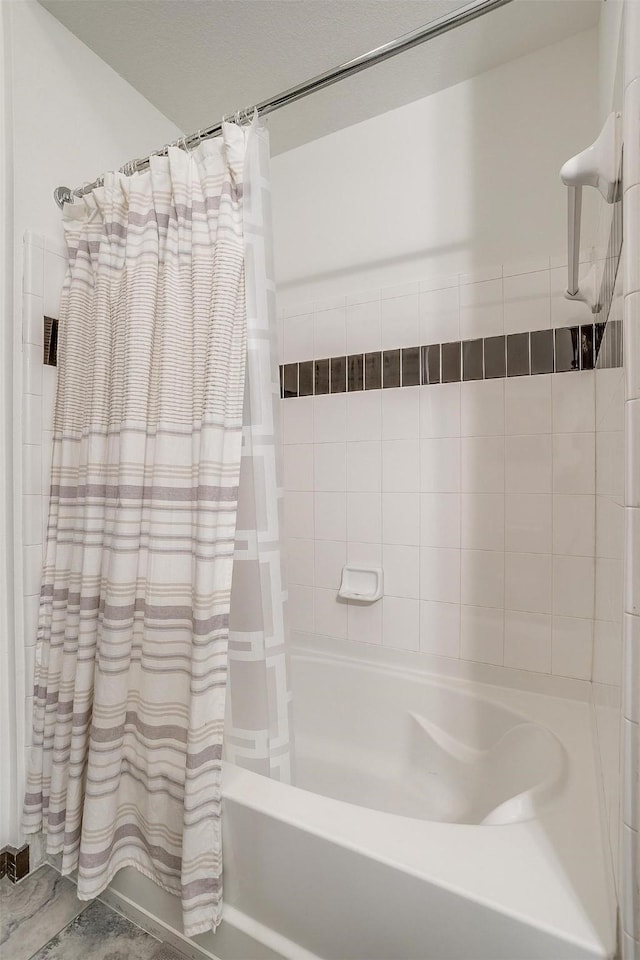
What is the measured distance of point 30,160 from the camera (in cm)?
146

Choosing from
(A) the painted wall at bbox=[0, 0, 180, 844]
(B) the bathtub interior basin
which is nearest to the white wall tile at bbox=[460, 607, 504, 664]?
(B) the bathtub interior basin

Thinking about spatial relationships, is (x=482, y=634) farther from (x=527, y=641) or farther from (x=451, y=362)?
(x=451, y=362)

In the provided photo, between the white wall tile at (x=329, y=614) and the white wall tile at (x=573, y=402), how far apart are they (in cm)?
99

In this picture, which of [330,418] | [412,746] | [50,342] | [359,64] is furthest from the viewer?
[330,418]

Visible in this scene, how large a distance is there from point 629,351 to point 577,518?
989mm

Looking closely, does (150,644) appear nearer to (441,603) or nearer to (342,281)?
(441,603)

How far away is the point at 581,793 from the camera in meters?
1.01

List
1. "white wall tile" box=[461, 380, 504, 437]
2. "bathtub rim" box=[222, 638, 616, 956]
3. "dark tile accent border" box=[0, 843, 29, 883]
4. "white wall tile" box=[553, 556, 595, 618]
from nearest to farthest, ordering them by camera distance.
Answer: "bathtub rim" box=[222, 638, 616, 956], "dark tile accent border" box=[0, 843, 29, 883], "white wall tile" box=[553, 556, 595, 618], "white wall tile" box=[461, 380, 504, 437]

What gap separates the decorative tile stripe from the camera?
4.95 ft

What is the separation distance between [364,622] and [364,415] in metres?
0.77

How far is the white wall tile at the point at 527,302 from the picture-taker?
5.09 feet

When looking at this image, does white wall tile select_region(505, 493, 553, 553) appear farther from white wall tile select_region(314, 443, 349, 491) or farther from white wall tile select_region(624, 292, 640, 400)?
white wall tile select_region(624, 292, 640, 400)

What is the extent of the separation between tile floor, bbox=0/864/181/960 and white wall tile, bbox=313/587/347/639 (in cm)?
100

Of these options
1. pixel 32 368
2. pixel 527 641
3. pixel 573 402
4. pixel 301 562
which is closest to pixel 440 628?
pixel 527 641
